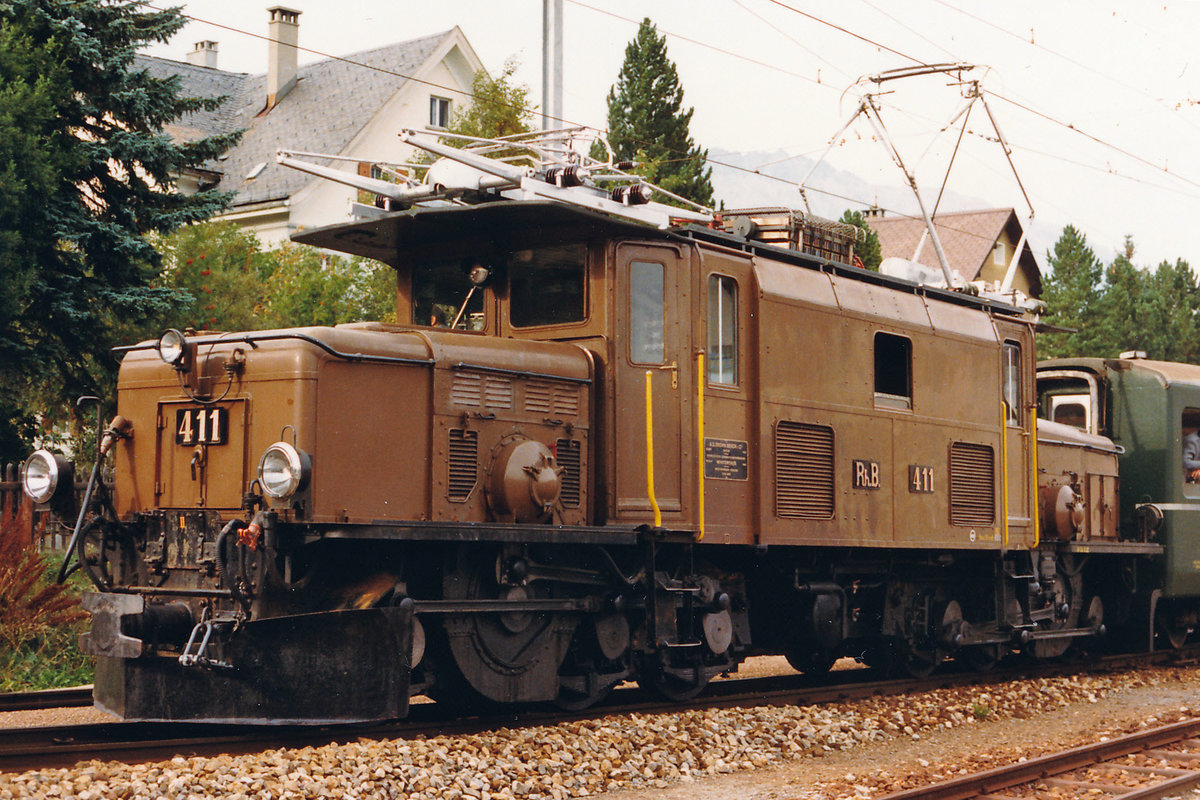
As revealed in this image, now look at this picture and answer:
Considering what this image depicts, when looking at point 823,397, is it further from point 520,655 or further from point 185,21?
Result: point 185,21

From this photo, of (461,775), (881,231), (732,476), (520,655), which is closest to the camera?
(461,775)

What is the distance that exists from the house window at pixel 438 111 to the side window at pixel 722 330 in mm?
27335

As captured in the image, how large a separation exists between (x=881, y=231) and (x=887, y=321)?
4780 cm

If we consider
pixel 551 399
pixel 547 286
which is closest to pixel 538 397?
pixel 551 399

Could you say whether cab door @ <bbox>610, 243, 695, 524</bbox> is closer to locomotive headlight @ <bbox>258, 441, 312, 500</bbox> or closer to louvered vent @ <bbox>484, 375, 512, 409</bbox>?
louvered vent @ <bbox>484, 375, 512, 409</bbox>

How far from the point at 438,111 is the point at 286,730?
2967 centimetres

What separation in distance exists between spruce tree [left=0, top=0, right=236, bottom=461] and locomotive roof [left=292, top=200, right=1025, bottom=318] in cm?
571

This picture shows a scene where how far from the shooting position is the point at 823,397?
1118cm

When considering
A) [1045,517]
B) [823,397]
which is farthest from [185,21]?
[1045,517]

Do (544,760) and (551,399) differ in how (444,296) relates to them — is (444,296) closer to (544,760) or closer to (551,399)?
(551,399)

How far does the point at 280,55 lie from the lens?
38781 millimetres

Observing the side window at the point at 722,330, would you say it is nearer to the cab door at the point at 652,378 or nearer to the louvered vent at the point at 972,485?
the cab door at the point at 652,378

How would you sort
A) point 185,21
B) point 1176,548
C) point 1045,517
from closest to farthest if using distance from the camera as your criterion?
1. point 1045,517
2. point 1176,548
3. point 185,21

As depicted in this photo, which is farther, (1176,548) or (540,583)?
(1176,548)
